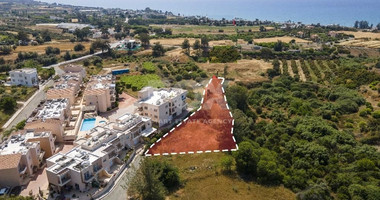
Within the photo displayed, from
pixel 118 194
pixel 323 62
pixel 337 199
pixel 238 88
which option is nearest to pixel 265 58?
pixel 323 62

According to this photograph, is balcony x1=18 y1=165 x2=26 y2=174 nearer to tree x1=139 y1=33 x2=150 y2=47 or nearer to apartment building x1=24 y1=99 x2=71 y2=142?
apartment building x1=24 y1=99 x2=71 y2=142

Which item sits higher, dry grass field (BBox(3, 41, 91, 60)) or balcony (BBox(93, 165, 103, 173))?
dry grass field (BBox(3, 41, 91, 60))

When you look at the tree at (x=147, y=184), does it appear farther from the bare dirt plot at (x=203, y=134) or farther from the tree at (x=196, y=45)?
the tree at (x=196, y=45)

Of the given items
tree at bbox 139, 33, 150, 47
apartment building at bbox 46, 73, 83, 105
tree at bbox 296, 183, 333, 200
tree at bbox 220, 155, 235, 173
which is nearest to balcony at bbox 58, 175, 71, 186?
tree at bbox 220, 155, 235, 173

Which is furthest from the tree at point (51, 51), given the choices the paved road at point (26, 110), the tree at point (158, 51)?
the tree at point (158, 51)

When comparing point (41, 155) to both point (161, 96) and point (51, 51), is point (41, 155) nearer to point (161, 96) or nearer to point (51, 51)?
point (161, 96)

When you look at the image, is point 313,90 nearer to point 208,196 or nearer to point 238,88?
point 238,88

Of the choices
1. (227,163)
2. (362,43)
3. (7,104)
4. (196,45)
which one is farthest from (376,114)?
(362,43)

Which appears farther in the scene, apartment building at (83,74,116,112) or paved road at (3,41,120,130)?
apartment building at (83,74,116,112)

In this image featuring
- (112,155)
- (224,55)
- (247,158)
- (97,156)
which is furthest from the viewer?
(224,55)
